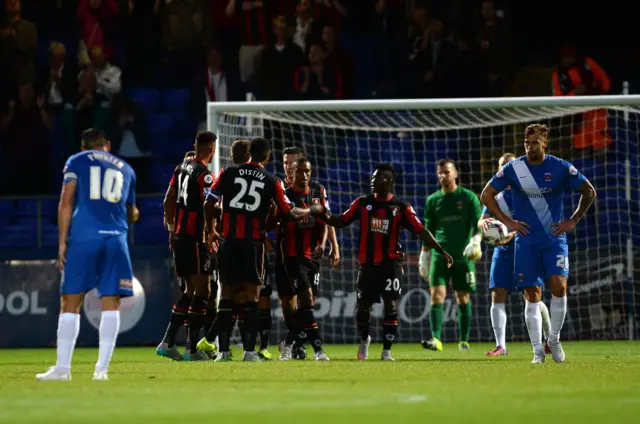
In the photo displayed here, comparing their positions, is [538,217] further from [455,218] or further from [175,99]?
[175,99]

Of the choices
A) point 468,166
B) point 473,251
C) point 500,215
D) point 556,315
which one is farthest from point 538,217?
point 468,166

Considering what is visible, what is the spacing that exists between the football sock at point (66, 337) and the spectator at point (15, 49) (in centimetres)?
1207

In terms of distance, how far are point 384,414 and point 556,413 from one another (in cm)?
88

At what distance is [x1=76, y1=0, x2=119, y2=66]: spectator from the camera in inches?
788

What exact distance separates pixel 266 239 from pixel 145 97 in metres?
8.35

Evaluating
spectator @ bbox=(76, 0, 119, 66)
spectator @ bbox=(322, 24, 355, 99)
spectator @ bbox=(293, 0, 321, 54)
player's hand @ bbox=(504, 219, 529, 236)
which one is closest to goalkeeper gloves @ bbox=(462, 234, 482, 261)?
player's hand @ bbox=(504, 219, 529, 236)

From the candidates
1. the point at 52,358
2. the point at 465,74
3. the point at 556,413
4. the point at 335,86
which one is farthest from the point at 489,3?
the point at 556,413

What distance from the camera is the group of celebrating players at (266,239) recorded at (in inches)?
341

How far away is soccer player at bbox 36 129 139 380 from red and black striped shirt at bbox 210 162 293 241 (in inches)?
98.8

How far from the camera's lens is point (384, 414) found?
20.0 feet

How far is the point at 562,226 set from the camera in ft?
34.0

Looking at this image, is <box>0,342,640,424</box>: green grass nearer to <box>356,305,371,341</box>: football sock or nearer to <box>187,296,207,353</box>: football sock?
<box>187,296,207,353</box>: football sock

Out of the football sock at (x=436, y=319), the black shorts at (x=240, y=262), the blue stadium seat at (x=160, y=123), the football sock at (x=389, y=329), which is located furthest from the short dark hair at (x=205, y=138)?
Answer: the blue stadium seat at (x=160, y=123)

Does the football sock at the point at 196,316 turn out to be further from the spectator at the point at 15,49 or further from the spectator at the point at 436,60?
the spectator at the point at 15,49
